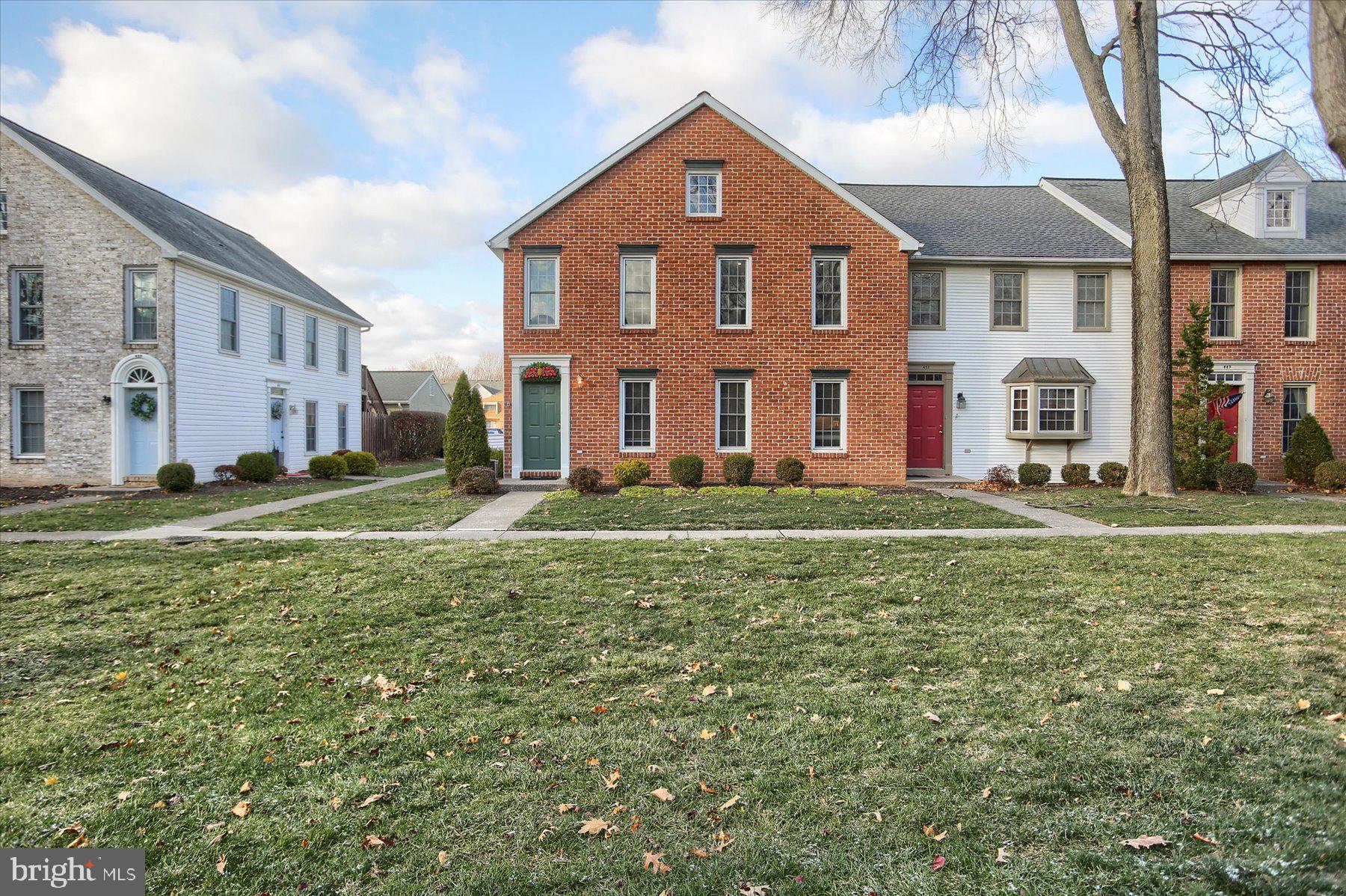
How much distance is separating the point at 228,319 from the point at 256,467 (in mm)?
4378

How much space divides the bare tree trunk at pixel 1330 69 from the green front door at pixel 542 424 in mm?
15039

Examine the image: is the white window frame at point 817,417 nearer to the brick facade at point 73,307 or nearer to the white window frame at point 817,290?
the white window frame at point 817,290

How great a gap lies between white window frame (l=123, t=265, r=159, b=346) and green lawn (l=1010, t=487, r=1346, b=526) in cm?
2081

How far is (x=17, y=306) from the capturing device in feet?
58.3

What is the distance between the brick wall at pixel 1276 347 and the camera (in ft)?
60.2

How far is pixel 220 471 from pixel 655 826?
19.5 meters

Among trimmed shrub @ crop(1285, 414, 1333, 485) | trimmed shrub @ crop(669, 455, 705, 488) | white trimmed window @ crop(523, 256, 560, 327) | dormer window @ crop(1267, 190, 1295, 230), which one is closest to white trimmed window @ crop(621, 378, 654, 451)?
trimmed shrub @ crop(669, 455, 705, 488)

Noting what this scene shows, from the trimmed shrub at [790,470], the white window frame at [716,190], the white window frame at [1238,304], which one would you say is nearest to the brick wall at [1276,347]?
the white window frame at [1238,304]

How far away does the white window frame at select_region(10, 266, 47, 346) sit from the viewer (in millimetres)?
17688

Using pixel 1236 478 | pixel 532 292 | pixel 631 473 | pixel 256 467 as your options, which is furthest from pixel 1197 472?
pixel 256 467

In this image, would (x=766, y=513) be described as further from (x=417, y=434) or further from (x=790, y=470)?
(x=417, y=434)

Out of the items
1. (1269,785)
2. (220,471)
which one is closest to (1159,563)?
(1269,785)

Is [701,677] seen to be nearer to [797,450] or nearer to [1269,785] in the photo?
[1269,785]

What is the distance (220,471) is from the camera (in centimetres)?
1852
